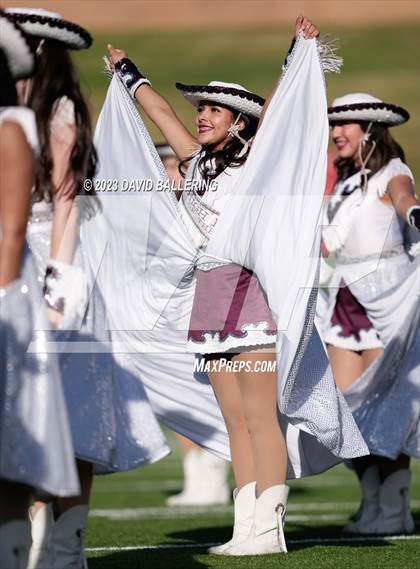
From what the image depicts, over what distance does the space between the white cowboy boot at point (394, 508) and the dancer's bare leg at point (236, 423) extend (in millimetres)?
1150

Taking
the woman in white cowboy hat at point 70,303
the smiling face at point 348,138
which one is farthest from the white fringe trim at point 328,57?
the woman in white cowboy hat at point 70,303

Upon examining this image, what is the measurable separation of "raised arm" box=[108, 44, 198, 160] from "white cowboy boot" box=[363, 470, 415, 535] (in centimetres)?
204

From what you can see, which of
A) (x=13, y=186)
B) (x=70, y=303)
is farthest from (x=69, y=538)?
(x=13, y=186)

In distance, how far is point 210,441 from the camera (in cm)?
759

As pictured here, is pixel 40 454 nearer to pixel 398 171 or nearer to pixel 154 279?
pixel 154 279

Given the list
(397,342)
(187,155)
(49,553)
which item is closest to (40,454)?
(49,553)

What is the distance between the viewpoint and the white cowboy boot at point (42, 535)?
5.34 meters

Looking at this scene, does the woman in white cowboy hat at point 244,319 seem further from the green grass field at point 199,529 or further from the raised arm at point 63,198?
the raised arm at point 63,198

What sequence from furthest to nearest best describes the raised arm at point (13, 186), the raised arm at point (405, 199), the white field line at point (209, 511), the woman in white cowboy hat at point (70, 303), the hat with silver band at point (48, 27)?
the white field line at point (209, 511)
the raised arm at point (405, 199)
the hat with silver band at point (48, 27)
the woman in white cowboy hat at point (70, 303)
the raised arm at point (13, 186)

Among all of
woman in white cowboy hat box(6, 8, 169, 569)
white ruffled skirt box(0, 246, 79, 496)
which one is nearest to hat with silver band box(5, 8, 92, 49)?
woman in white cowboy hat box(6, 8, 169, 569)

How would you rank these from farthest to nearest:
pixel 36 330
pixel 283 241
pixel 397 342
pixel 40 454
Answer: pixel 397 342 < pixel 283 241 < pixel 36 330 < pixel 40 454

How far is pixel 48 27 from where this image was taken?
219 inches

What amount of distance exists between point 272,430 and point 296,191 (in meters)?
1.05

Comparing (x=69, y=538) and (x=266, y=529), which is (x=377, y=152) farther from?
(x=69, y=538)
